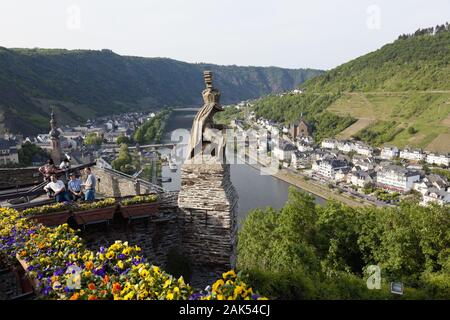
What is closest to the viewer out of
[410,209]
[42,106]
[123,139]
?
[410,209]

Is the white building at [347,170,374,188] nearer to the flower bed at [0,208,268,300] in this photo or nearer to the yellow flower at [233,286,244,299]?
the flower bed at [0,208,268,300]

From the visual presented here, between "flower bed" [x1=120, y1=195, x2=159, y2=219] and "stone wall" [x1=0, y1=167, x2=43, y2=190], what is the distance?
610 cm

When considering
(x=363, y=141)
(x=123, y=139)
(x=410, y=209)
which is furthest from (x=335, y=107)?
(x=410, y=209)

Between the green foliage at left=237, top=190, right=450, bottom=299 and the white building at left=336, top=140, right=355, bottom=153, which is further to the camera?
the white building at left=336, top=140, right=355, bottom=153

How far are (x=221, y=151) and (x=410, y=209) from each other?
1358 centimetres

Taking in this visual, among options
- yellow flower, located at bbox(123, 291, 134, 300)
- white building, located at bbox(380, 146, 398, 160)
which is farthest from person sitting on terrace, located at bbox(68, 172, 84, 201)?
white building, located at bbox(380, 146, 398, 160)

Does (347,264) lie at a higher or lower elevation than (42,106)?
lower

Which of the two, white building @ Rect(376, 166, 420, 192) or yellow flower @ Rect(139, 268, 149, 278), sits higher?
yellow flower @ Rect(139, 268, 149, 278)

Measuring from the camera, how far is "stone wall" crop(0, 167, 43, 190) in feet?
36.0

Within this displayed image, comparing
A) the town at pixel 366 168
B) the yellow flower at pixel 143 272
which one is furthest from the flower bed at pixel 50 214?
the town at pixel 366 168

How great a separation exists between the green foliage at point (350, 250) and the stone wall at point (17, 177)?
702 cm

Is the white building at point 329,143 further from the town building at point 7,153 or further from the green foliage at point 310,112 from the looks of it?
the town building at point 7,153

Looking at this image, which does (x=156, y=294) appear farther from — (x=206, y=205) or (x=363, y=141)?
(x=363, y=141)
